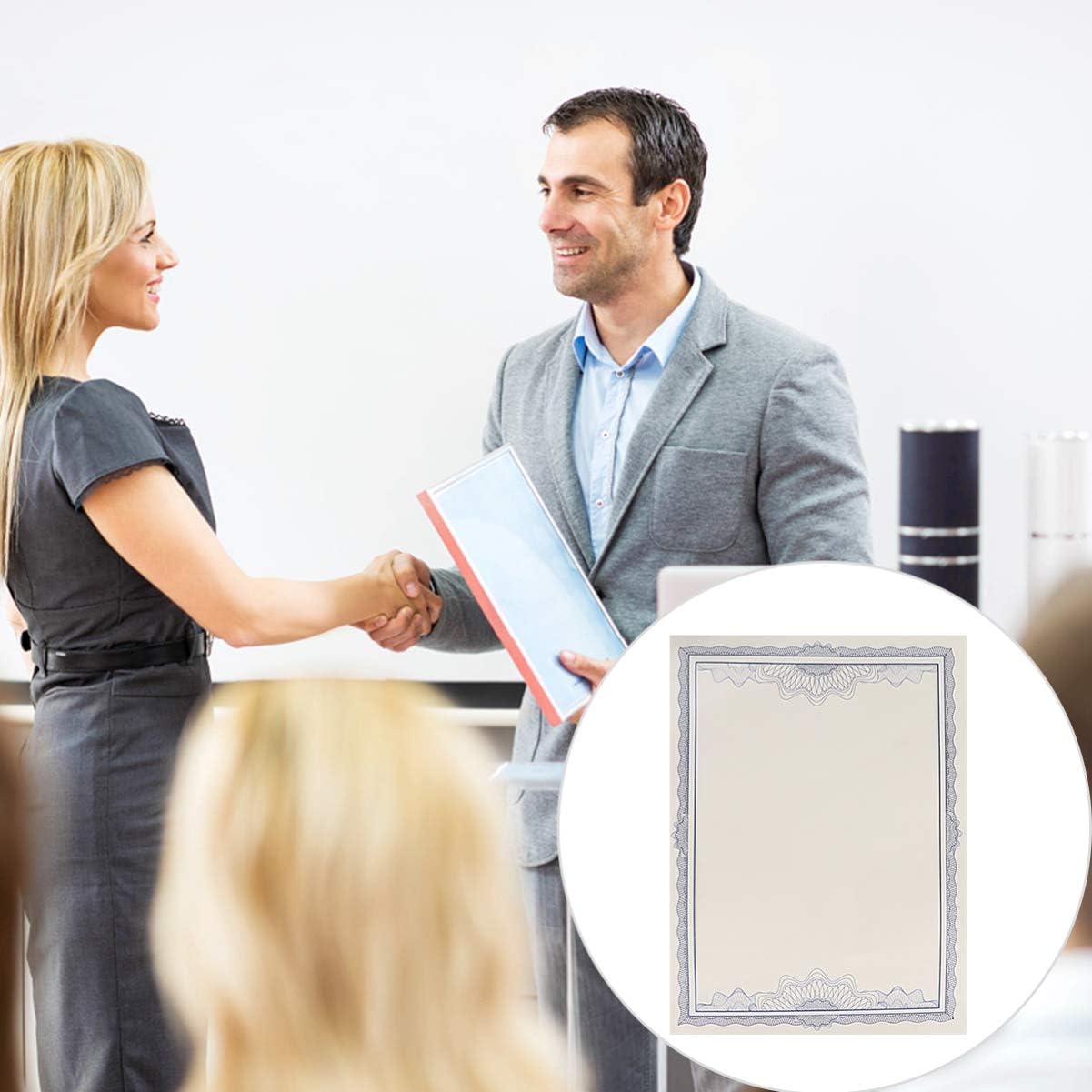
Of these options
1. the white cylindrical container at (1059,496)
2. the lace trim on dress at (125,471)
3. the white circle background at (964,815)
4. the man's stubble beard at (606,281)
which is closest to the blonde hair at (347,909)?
the white circle background at (964,815)

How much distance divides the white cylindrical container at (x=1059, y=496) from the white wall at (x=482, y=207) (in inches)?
3.8

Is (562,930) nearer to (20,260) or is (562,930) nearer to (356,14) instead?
(20,260)

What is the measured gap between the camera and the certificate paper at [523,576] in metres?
1.19

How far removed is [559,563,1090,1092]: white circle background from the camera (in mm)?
823

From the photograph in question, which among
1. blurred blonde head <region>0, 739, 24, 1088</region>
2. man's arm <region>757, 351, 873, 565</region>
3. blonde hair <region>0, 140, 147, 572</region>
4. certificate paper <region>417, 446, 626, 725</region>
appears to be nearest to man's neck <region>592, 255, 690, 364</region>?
man's arm <region>757, 351, 873, 565</region>

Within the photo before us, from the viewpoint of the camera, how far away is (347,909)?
65 centimetres

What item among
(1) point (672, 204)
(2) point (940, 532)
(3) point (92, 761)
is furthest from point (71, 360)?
(2) point (940, 532)

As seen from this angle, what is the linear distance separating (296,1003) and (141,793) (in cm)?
78

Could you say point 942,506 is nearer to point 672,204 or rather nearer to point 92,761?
point 672,204

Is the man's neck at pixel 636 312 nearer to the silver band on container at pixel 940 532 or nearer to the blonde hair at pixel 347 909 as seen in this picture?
the silver band on container at pixel 940 532

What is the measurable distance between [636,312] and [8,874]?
1149 mm

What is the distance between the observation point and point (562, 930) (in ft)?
3.21

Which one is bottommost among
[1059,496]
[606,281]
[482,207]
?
[1059,496]

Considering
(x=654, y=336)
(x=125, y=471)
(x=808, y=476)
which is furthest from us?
(x=654, y=336)
